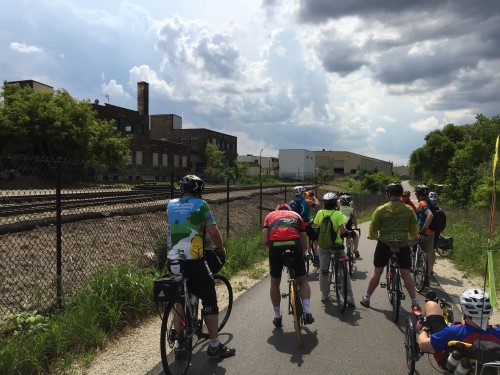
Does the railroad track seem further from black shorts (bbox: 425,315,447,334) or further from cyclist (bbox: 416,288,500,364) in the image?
cyclist (bbox: 416,288,500,364)

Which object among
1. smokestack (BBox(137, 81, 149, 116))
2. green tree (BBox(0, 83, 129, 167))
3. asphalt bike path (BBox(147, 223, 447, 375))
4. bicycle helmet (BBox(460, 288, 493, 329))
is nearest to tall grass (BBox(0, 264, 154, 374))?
asphalt bike path (BBox(147, 223, 447, 375))

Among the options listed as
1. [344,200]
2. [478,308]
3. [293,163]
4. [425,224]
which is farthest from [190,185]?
[293,163]

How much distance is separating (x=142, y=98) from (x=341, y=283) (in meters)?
54.2

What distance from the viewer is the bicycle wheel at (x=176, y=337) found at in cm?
412

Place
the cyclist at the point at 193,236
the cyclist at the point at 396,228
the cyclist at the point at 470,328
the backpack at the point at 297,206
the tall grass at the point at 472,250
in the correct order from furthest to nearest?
the tall grass at the point at 472,250 → the backpack at the point at 297,206 → the cyclist at the point at 396,228 → the cyclist at the point at 193,236 → the cyclist at the point at 470,328

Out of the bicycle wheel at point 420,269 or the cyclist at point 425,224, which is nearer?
the bicycle wheel at point 420,269

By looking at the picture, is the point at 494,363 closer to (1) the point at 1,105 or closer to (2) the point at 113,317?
(2) the point at 113,317

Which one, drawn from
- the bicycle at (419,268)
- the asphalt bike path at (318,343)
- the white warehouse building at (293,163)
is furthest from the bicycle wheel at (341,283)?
the white warehouse building at (293,163)

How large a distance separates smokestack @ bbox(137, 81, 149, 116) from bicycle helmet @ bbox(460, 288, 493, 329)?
56.1m

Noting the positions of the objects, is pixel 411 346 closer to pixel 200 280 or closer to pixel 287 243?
pixel 287 243

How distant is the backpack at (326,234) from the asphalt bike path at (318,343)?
3.26 ft

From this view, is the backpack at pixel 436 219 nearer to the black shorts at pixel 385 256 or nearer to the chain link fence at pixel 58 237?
the black shorts at pixel 385 256

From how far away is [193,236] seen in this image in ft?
14.4

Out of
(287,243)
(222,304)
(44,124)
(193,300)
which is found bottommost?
(222,304)
